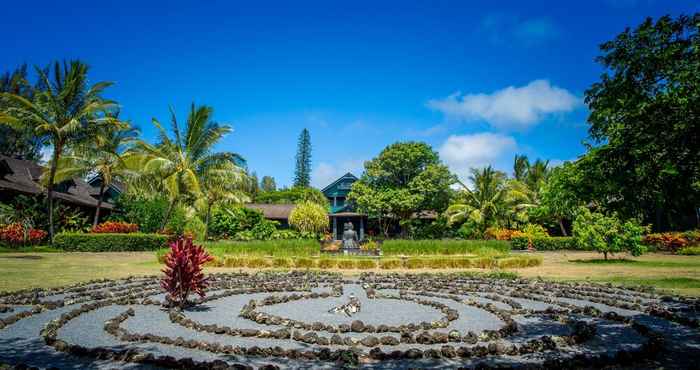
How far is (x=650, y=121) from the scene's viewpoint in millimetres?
5578

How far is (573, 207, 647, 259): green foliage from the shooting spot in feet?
74.2

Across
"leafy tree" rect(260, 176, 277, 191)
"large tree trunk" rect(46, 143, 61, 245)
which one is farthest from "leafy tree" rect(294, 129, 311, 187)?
"large tree trunk" rect(46, 143, 61, 245)

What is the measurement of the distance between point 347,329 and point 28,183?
32447mm

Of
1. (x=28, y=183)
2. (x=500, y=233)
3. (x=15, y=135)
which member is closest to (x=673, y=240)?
(x=500, y=233)

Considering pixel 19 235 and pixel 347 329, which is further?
pixel 19 235

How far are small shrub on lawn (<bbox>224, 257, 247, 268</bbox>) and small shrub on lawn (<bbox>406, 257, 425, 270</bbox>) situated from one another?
24.8 feet

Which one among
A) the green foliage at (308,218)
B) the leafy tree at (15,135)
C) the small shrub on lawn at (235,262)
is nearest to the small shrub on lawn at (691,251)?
the green foliage at (308,218)

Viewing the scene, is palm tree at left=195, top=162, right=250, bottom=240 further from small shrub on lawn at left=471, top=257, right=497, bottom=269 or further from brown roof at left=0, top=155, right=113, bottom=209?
small shrub on lawn at left=471, top=257, right=497, bottom=269

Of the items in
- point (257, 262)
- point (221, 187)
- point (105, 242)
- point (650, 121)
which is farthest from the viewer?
point (221, 187)

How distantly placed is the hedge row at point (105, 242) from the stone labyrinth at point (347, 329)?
608 inches

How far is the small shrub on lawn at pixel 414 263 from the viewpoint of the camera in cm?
2038

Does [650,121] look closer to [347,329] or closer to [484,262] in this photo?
[347,329]

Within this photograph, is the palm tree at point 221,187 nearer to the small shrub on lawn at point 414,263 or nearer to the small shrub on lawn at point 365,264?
the small shrub on lawn at point 365,264

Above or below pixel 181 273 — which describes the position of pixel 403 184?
above
